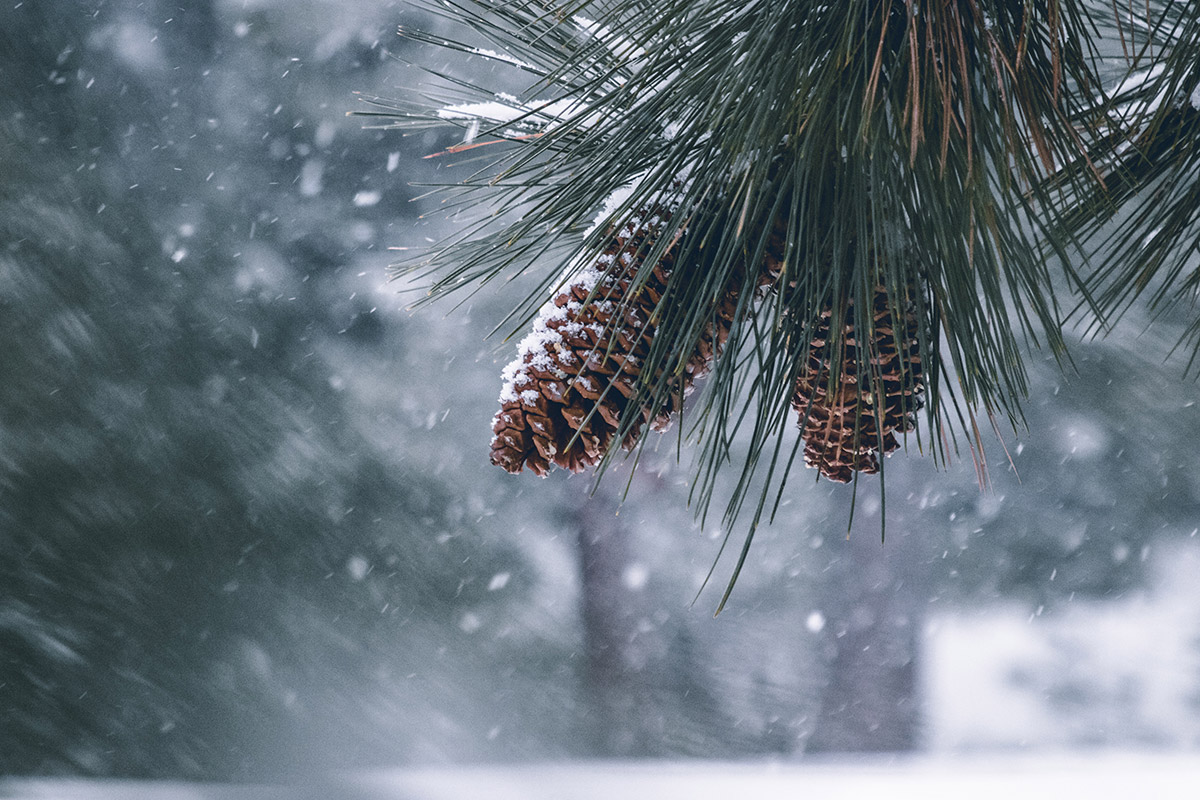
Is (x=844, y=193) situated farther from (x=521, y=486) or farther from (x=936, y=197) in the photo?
(x=521, y=486)

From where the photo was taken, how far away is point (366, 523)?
3.12 meters

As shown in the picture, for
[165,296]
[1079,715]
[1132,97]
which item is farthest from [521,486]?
[1132,97]

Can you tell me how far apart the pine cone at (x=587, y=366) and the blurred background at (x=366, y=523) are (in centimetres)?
234

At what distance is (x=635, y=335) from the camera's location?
37cm

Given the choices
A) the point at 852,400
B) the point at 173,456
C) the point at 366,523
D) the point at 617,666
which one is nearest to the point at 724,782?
the point at 617,666

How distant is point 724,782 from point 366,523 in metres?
1.62

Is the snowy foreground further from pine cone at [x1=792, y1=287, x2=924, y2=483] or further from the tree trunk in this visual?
pine cone at [x1=792, y1=287, x2=924, y2=483]

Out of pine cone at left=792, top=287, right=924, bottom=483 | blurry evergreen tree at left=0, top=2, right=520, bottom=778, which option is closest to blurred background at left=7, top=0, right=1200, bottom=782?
blurry evergreen tree at left=0, top=2, right=520, bottom=778

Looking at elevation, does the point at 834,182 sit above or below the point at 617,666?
below

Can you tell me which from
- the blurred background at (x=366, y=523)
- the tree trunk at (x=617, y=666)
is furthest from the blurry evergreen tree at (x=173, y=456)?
the tree trunk at (x=617, y=666)

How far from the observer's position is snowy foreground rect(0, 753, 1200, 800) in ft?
9.91

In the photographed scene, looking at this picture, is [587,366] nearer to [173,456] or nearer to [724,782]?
[173,456]

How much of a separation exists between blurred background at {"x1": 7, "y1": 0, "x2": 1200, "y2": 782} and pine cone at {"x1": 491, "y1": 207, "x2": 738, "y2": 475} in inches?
92.2

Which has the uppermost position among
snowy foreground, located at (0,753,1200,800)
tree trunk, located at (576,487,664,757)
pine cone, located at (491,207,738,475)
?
tree trunk, located at (576,487,664,757)
